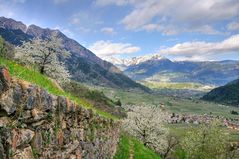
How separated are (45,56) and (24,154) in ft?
214

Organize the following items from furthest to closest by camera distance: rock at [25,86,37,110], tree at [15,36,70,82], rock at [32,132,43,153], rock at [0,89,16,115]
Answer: tree at [15,36,70,82] < rock at [32,132,43,153] < rock at [25,86,37,110] < rock at [0,89,16,115]

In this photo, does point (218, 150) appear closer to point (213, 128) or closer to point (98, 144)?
point (213, 128)

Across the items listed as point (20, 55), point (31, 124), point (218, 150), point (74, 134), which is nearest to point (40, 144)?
point (31, 124)

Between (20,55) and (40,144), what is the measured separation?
205 ft

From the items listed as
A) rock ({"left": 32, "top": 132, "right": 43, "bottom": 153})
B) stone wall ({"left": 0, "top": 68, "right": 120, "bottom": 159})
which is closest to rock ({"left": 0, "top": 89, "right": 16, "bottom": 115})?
stone wall ({"left": 0, "top": 68, "right": 120, "bottom": 159})

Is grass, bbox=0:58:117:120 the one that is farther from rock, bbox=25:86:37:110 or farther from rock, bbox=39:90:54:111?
rock, bbox=39:90:54:111

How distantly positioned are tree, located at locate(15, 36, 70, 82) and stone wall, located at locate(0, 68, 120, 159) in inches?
2091

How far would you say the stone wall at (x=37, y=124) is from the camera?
10875 millimetres

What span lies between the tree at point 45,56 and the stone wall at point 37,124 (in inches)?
2091

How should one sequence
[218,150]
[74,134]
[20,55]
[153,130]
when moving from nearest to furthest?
[74,134]
[20,55]
[218,150]
[153,130]

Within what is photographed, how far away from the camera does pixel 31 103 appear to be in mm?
12266

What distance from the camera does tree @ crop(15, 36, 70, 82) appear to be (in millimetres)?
72988

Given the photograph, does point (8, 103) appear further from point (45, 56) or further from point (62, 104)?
point (45, 56)

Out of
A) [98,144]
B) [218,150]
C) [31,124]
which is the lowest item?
[218,150]
